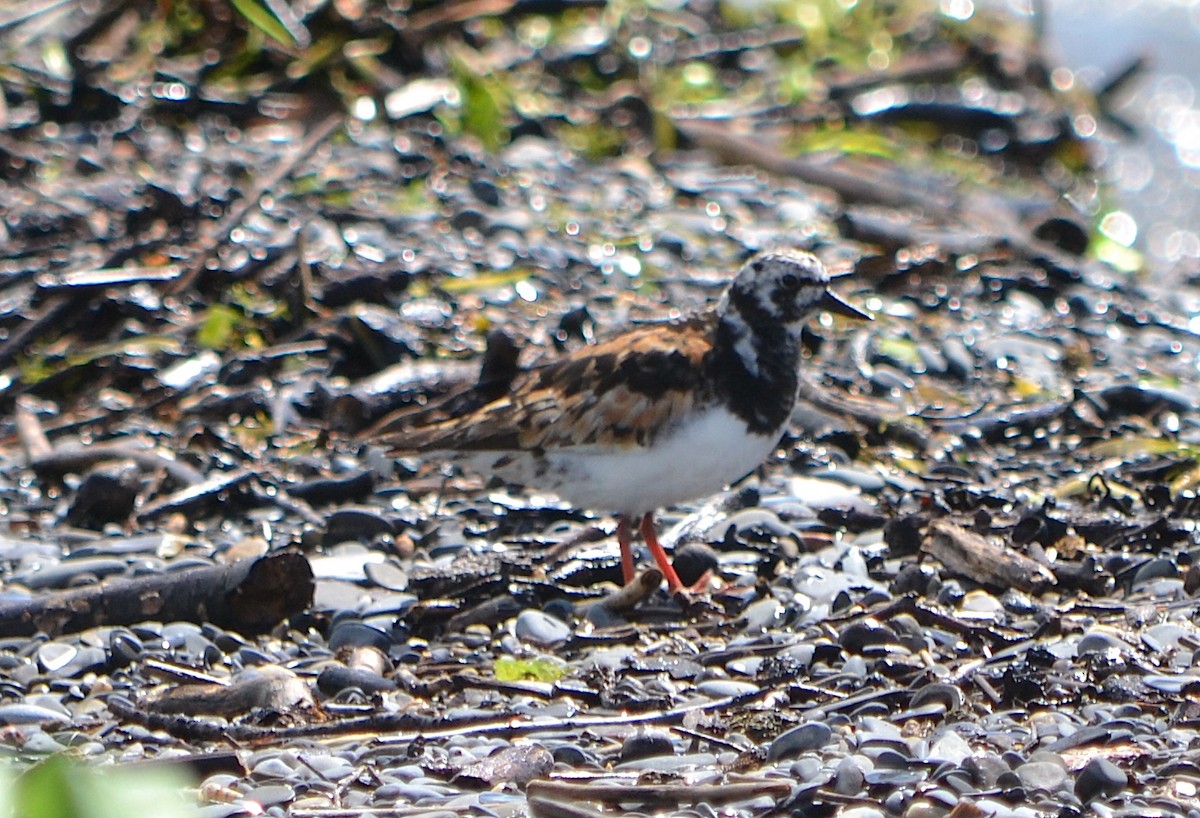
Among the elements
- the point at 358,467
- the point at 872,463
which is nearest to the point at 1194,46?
the point at 872,463

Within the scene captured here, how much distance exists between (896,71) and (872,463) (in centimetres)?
477

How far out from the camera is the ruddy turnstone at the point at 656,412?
4.07 meters

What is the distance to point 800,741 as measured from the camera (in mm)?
3047

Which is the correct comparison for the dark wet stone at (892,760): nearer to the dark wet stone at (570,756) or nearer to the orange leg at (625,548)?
the dark wet stone at (570,756)

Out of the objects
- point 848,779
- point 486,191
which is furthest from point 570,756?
point 486,191

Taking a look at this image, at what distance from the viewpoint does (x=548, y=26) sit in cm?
882

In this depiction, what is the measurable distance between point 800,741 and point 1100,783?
58 centimetres

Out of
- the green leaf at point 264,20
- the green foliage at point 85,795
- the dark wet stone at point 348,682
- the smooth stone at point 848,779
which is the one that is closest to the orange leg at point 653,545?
the dark wet stone at point 348,682

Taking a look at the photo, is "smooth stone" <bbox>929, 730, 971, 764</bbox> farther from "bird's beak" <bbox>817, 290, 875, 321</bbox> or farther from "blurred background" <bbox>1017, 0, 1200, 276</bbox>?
"blurred background" <bbox>1017, 0, 1200, 276</bbox>

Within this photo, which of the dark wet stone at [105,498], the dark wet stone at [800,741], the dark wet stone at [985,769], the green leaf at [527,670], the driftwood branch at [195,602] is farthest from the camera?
the dark wet stone at [105,498]

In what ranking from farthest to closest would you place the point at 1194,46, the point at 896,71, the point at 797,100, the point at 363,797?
1. the point at 1194,46
2. the point at 896,71
3. the point at 797,100
4. the point at 363,797

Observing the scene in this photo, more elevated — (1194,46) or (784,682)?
(1194,46)

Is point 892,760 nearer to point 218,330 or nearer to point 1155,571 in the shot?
point 1155,571

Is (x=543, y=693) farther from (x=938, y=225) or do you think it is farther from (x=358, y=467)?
(x=938, y=225)
